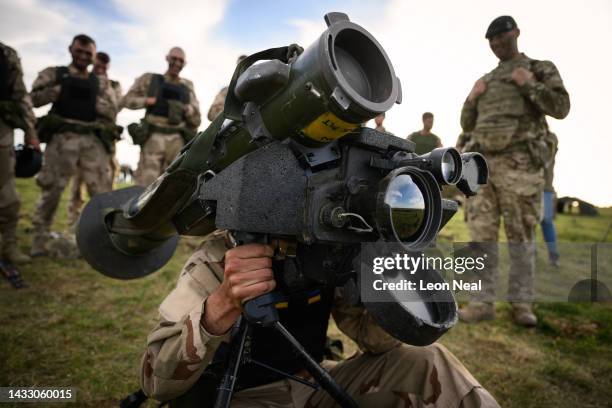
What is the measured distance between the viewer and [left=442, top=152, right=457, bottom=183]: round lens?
3.67 ft

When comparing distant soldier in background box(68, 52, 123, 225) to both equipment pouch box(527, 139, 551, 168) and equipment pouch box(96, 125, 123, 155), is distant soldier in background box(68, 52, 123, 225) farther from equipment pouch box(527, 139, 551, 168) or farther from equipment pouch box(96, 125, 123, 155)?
equipment pouch box(527, 139, 551, 168)

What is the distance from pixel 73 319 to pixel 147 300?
0.82m

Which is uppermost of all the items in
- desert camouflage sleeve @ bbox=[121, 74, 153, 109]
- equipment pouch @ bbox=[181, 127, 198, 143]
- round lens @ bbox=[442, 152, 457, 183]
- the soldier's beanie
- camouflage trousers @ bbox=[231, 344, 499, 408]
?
desert camouflage sleeve @ bbox=[121, 74, 153, 109]

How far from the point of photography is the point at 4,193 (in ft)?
15.6

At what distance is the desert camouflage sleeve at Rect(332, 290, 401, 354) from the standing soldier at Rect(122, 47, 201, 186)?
5828 millimetres

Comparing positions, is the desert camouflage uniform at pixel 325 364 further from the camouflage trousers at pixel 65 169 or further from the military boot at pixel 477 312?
the camouflage trousers at pixel 65 169

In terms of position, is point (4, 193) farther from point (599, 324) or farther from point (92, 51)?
point (599, 324)

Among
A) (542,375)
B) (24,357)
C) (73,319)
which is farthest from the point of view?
(73,319)

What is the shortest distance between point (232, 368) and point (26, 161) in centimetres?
526

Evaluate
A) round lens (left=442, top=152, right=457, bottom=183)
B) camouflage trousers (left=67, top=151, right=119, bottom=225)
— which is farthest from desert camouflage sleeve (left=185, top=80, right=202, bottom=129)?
round lens (left=442, top=152, right=457, bottom=183)

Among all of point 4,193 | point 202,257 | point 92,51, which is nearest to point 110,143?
point 92,51

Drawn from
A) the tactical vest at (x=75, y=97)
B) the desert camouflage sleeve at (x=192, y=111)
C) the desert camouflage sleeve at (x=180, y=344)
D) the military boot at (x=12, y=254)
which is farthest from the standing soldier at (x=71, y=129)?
the desert camouflage sleeve at (x=180, y=344)

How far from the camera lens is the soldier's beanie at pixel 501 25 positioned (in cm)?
399

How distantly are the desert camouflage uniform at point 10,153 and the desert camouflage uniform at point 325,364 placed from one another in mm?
4564
